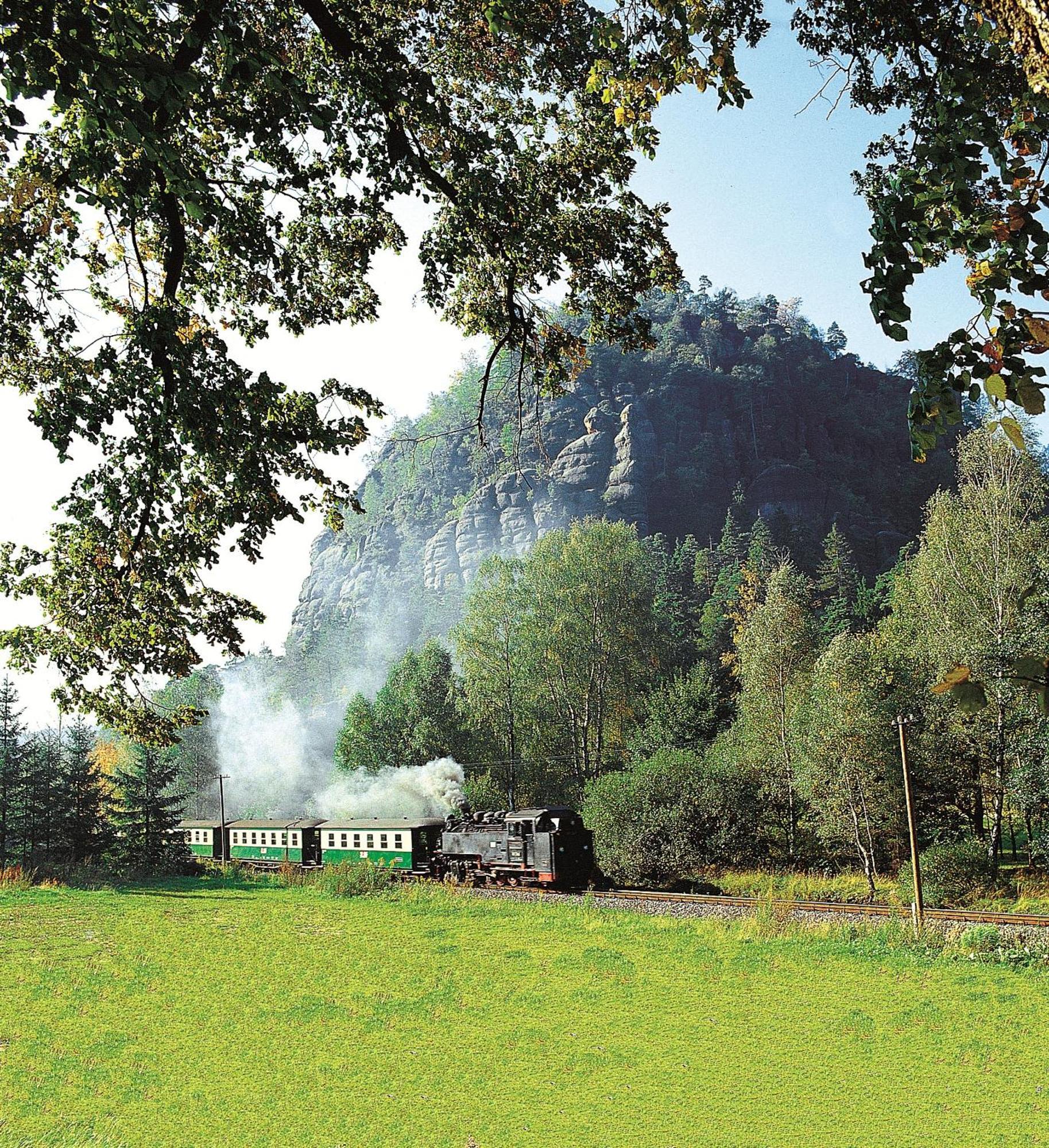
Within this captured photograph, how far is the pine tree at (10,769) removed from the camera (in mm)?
28391

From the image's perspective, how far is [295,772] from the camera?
6219 centimetres

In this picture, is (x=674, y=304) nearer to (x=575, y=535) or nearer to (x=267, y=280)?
(x=575, y=535)

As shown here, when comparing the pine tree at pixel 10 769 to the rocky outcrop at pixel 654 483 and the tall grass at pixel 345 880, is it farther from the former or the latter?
the rocky outcrop at pixel 654 483

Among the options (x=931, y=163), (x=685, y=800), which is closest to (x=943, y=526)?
(x=685, y=800)

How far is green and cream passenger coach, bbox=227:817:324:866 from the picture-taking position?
2906cm

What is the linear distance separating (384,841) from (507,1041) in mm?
18689

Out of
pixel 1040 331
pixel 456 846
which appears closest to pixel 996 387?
A: pixel 1040 331

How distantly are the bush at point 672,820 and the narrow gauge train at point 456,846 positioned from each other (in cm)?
247

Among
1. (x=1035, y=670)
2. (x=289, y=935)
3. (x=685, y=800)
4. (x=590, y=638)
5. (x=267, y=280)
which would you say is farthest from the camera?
(x=590, y=638)

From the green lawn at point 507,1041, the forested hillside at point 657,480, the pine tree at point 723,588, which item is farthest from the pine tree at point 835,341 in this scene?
the green lawn at point 507,1041

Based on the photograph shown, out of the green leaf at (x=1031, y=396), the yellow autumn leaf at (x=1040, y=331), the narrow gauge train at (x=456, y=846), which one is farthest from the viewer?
the narrow gauge train at (x=456, y=846)

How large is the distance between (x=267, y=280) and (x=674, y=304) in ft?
422

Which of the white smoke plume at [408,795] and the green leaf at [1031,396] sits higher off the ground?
the green leaf at [1031,396]

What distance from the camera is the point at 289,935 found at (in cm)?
1359
